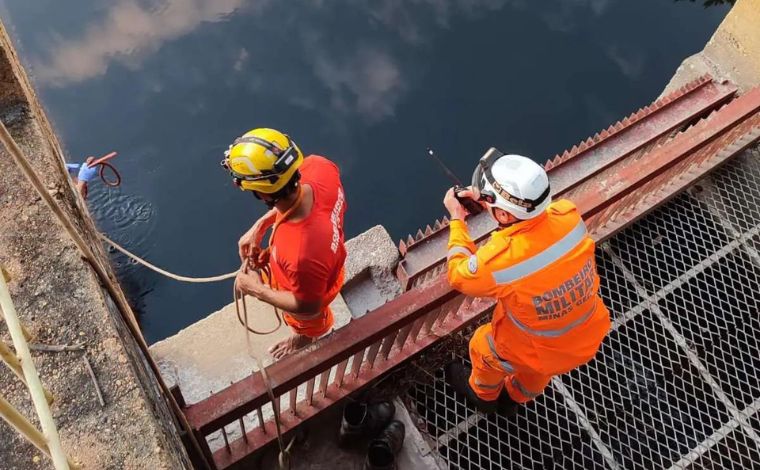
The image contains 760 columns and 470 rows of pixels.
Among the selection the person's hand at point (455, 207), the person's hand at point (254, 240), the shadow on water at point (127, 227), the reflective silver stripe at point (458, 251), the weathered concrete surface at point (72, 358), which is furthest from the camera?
the shadow on water at point (127, 227)

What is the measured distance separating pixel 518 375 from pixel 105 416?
2488 mm

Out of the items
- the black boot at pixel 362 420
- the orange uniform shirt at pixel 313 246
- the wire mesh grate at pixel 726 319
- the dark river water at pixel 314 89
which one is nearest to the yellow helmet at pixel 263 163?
the orange uniform shirt at pixel 313 246

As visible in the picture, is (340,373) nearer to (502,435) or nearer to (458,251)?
(458,251)

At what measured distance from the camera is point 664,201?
498 centimetres

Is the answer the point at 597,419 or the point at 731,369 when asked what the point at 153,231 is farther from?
the point at 731,369

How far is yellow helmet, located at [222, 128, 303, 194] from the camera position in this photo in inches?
131

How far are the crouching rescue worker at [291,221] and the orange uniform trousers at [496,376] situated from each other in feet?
3.36

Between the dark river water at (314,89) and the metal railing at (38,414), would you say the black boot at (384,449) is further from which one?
the dark river water at (314,89)

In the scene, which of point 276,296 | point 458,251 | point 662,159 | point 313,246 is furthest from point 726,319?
point 276,296

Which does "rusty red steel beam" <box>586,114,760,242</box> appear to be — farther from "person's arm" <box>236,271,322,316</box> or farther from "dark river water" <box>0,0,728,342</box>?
"dark river water" <box>0,0,728,342</box>

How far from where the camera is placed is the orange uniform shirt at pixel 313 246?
3428mm

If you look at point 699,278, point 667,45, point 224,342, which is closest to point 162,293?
point 224,342

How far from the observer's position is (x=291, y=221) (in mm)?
3475

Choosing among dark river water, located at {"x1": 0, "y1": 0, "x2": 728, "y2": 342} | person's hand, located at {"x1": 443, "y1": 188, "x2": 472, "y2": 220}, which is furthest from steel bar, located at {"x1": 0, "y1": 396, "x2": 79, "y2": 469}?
dark river water, located at {"x1": 0, "y1": 0, "x2": 728, "y2": 342}
